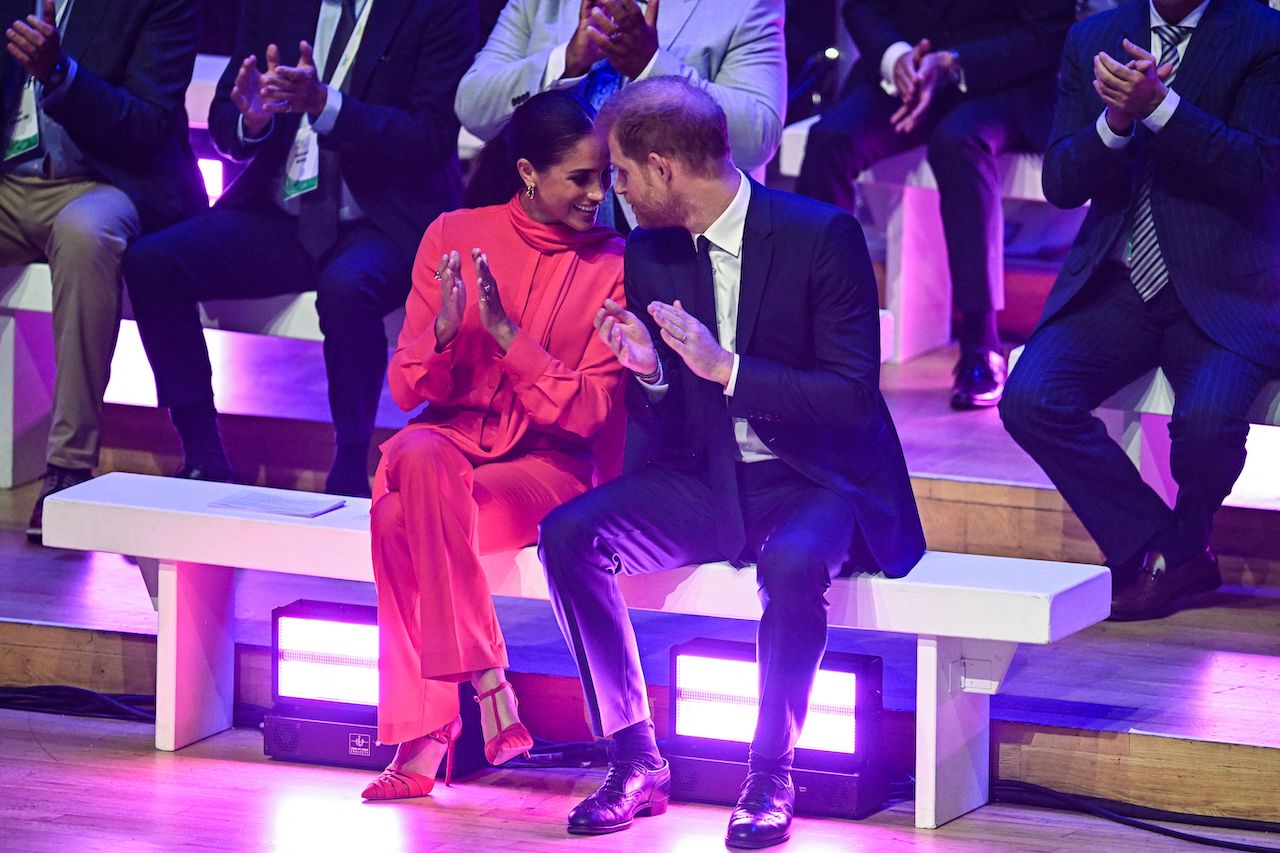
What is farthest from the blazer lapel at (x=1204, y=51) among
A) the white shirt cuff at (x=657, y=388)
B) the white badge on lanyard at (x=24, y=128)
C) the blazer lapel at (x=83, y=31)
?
the white badge on lanyard at (x=24, y=128)

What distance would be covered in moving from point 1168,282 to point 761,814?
5.01 ft

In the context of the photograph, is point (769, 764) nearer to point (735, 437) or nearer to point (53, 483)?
point (735, 437)

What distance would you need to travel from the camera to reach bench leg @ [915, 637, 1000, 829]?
339 centimetres

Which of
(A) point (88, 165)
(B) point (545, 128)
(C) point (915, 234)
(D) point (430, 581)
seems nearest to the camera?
(D) point (430, 581)

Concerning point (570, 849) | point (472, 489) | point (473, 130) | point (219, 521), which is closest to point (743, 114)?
point (473, 130)

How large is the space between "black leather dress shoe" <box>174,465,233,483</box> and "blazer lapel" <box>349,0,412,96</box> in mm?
935

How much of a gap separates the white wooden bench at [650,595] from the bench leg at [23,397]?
A: 1.07 metres

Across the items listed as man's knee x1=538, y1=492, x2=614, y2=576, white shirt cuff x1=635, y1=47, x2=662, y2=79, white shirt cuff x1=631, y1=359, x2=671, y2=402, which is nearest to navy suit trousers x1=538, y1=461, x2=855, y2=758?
man's knee x1=538, y1=492, x2=614, y2=576

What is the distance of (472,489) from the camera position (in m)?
3.62

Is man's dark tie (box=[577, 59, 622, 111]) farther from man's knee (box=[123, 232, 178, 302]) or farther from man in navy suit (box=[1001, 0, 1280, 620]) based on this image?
man's knee (box=[123, 232, 178, 302])

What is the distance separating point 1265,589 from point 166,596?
7.49 feet

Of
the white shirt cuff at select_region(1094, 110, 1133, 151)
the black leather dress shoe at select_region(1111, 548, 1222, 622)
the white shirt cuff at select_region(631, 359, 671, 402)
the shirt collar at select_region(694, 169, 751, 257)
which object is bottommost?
the black leather dress shoe at select_region(1111, 548, 1222, 622)

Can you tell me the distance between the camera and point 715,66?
4.34m

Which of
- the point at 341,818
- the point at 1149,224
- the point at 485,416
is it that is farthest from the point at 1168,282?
the point at 341,818
